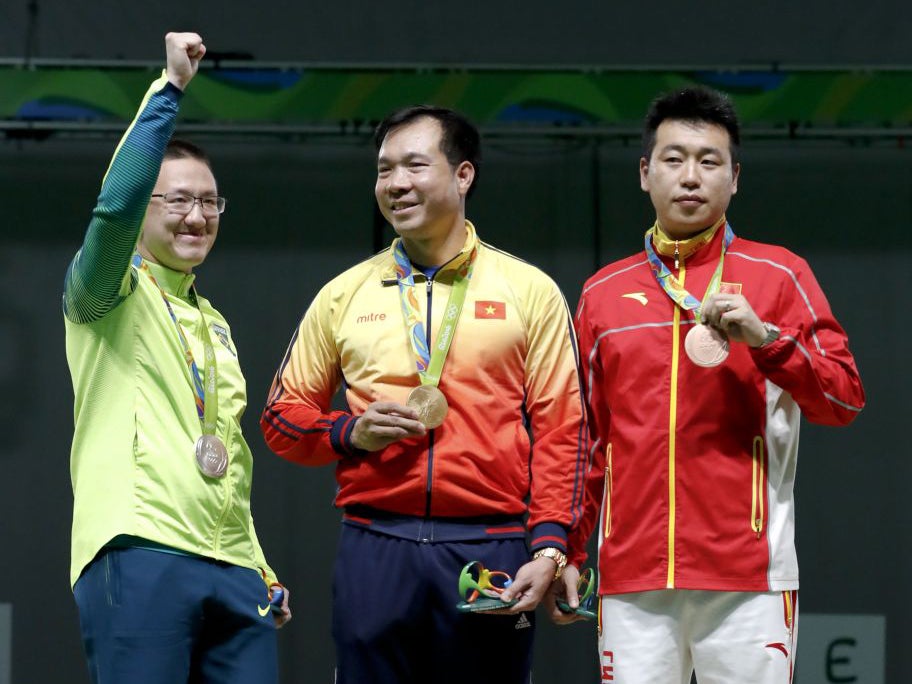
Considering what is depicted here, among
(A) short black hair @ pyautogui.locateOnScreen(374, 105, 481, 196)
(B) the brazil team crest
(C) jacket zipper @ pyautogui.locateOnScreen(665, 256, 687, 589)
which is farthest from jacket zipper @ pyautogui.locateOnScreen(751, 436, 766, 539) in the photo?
(B) the brazil team crest

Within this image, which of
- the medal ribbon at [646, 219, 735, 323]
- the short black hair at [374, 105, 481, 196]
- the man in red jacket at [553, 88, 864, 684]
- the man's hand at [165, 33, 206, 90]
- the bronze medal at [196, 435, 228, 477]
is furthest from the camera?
the short black hair at [374, 105, 481, 196]

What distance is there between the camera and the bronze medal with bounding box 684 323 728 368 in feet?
8.55

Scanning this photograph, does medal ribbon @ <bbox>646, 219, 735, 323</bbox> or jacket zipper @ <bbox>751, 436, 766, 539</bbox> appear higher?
medal ribbon @ <bbox>646, 219, 735, 323</bbox>

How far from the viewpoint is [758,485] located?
8.76 feet

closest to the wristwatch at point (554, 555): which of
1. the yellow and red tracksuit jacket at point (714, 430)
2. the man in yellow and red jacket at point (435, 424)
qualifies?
the man in yellow and red jacket at point (435, 424)

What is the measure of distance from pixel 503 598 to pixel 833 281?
10.4 feet

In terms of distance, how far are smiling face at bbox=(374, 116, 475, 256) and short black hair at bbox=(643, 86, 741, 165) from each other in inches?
18.4

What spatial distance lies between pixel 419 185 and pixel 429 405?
Answer: 1.62ft

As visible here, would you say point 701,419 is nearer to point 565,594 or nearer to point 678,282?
point 678,282

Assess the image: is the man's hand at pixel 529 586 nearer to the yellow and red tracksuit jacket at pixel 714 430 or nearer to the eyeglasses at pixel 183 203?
the yellow and red tracksuit jacket at pixel 714 430

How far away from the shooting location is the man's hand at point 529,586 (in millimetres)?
2584

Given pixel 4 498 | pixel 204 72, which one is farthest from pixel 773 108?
pixel 4 498

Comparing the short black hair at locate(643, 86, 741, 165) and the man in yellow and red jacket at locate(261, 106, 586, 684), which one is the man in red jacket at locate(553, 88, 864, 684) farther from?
the man in yellow and red jacket at locate(261, 106, 586, 684)

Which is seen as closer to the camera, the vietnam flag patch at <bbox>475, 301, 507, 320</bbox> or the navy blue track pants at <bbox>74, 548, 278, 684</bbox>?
the navy blue track pants at <bbox>74, 548, 278, 684</bbox>
